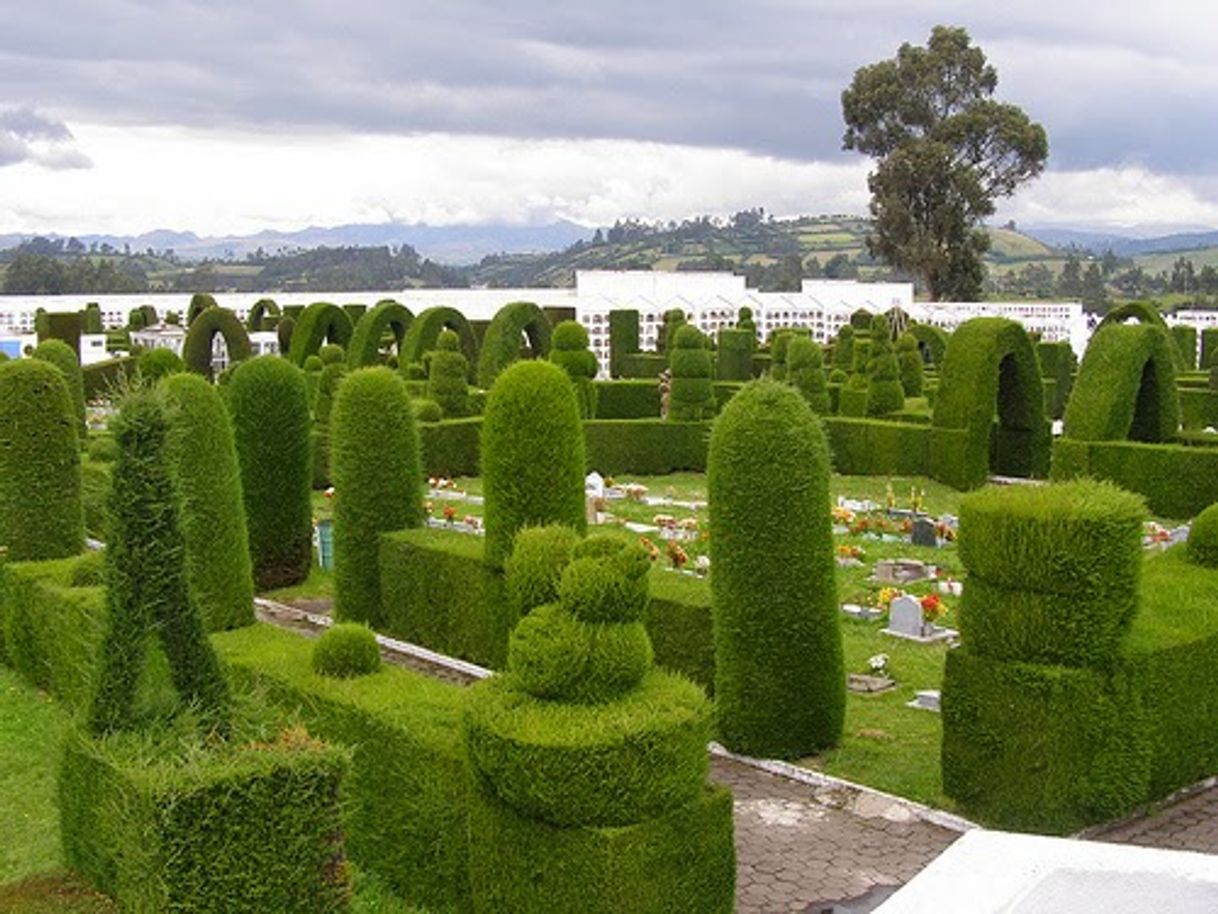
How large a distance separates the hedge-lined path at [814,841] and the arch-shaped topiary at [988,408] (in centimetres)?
1501

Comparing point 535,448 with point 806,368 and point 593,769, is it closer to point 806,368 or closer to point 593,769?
point 593,769

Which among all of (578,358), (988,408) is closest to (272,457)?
(578,358)

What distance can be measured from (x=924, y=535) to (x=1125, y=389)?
217 inches

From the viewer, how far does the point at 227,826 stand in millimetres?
7379

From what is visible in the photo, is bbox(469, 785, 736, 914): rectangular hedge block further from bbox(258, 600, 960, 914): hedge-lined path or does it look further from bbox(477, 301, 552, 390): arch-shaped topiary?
bbox(477, 301, 552, 390): arch-shaped topiary

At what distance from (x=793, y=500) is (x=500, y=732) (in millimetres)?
4239

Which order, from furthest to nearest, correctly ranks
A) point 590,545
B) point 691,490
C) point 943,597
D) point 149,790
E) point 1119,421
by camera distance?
1. point 691,490
2. point 1119,421
3. point 943,597
4. point 590,545
5. point 149,790

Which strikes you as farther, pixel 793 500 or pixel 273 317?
pixel 273 317

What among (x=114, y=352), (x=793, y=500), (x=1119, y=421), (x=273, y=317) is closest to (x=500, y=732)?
(x=793, y=500)

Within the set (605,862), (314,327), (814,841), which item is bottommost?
(814,841)

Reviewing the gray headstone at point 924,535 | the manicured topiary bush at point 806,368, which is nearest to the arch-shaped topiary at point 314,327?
the manicured topiary bush at point 806,368

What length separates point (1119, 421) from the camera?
915 inches

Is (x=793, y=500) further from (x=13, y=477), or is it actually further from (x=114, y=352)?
(x=114, y=352)

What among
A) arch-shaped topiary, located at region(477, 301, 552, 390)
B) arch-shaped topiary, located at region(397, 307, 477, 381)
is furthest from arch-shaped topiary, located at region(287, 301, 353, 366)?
arch-shaped topiary, located at region(477, 301, 552, 390)
